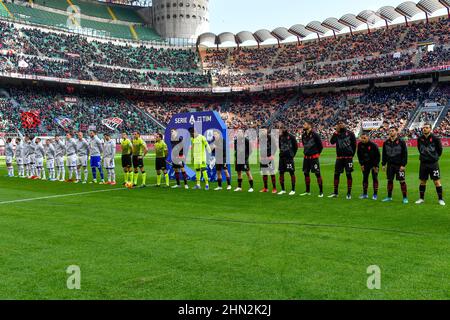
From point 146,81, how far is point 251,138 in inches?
2230

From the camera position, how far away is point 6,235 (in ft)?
26.6

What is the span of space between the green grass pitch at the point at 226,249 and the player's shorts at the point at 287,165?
1.83 m

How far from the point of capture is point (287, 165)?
552 inches

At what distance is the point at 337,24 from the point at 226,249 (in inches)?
2767

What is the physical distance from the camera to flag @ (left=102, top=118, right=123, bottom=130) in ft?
193

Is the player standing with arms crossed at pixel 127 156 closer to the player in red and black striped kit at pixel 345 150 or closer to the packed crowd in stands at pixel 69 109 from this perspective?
the player in red and black striped kit at pixel 345 150

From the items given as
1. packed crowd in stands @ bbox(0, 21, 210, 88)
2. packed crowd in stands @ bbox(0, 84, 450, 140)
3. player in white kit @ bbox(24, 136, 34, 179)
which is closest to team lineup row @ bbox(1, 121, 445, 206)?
player in white kit @ bbox(24, 136, 34, 179)

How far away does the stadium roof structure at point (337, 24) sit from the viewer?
6347 cm

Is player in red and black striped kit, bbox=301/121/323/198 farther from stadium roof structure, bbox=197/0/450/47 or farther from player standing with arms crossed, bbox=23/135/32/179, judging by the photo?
stadium roof structure, bbox=197/0/450/47

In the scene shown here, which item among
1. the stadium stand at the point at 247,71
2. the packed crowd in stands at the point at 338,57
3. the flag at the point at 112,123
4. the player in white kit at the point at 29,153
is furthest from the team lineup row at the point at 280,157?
the packed crowd in stands at the point at 338,57

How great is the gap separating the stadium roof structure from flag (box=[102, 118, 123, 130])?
90.0ft

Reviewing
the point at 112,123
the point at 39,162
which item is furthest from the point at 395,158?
the point at 112,123
